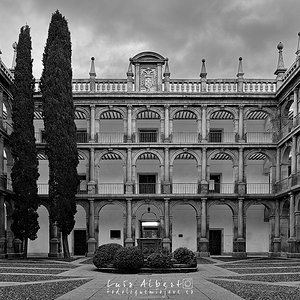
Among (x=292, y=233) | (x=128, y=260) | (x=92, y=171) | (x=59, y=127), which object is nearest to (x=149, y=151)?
(x=92, y=171)

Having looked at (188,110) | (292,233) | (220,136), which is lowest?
(292,233)

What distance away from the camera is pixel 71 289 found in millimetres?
13758

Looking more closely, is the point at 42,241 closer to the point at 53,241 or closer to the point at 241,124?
the point at 53,241

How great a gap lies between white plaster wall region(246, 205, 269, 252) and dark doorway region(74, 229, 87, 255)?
11.6 metres

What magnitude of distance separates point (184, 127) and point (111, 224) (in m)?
8.66

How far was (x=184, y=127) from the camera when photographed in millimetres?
38844

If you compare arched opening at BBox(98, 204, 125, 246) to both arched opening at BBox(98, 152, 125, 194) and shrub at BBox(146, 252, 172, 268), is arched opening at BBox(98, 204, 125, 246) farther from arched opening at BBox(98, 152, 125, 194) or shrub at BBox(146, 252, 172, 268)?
shrub at BBox(146, 252, 172, 268)

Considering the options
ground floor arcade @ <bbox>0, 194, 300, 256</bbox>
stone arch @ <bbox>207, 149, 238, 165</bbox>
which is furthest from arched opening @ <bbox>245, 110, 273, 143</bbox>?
ground floor arcade @ <bbox>0, 194, 300, 256</bbox>

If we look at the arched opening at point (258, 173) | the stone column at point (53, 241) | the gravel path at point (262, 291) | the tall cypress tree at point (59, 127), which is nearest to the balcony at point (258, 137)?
the arched opening at point (258, 173)

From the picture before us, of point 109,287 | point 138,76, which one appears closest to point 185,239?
point 138,76

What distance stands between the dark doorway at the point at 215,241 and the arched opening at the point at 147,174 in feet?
16.7

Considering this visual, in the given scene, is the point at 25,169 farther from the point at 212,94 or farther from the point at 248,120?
the point at 248,120

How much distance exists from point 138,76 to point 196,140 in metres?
5.93

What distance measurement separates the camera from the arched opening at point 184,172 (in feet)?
125
